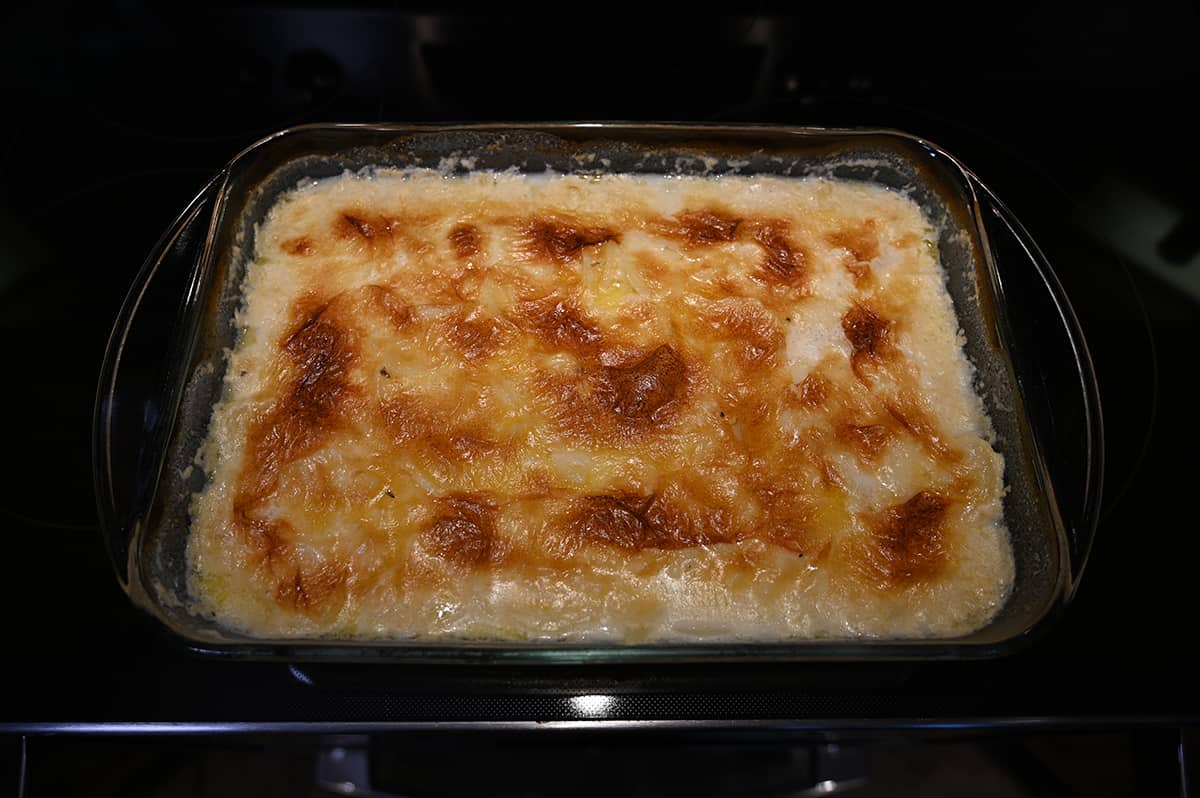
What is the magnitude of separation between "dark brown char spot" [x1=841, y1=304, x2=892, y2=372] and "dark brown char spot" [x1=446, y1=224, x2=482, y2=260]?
0.90 m

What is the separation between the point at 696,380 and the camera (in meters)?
1.79

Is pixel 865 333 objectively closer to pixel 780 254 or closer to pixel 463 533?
pixel 780 254

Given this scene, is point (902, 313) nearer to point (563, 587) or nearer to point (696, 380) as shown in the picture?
point (696, 380)

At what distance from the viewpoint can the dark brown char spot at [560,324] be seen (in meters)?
1.83

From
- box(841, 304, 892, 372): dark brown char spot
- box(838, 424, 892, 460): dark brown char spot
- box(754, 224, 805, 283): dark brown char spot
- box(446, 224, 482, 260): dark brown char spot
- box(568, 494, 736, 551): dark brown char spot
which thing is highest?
box(446, 224, 482, 260): dark brown char spot

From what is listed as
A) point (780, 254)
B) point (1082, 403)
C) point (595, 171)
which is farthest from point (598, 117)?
point (1082, 403)

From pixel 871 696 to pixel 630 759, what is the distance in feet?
1.90

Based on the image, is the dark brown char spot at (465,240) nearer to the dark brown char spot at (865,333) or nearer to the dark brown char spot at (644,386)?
the dark brown char spot at (644,386)

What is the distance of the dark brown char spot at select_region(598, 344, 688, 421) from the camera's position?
68.9 inches

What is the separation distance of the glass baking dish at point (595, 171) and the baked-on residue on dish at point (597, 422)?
0.17 ft

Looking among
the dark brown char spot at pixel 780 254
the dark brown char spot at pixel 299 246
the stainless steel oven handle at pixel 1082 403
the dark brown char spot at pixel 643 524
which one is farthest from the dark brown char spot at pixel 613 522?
the dark brown char spot at pixel 299 246

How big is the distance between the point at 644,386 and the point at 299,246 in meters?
0.92

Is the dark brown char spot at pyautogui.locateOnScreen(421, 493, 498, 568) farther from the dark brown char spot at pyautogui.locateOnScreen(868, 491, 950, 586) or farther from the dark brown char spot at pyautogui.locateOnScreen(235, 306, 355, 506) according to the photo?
the dark brown char spot at pyautogui.locateOnScreen(868, 491, 950, 586)

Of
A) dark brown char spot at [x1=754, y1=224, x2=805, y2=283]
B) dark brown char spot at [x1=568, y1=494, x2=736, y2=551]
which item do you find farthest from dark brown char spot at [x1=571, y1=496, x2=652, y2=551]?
dark brown char spot at [x1=754, y1=224, x2=805, y2=283]
